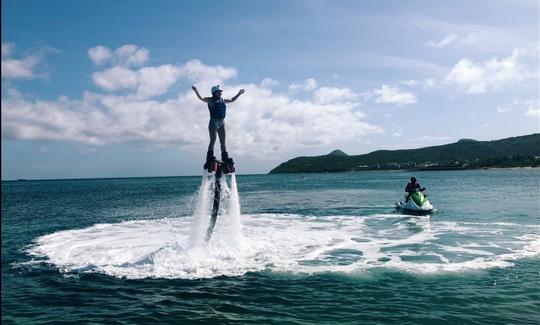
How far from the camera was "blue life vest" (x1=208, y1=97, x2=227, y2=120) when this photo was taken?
16.9 metres

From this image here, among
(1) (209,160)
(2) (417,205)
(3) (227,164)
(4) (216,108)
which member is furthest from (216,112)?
(2) (417,205)

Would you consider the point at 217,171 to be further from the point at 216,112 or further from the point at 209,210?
the point at 209,210

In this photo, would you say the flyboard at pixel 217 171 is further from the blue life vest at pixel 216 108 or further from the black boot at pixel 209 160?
the blue life vest at pixel 216 108

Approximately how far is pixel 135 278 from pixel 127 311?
3.54 metres

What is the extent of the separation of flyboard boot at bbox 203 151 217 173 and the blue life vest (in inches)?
64.8

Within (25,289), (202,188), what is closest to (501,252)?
(202,188)

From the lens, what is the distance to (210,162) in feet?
57.3

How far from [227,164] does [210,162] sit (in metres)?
0.92

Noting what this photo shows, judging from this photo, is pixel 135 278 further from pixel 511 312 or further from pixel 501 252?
pixel 501 252

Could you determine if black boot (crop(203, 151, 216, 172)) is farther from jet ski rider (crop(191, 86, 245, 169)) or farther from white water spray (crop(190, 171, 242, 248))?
white water spray (crop(190, 171, 242, 248))

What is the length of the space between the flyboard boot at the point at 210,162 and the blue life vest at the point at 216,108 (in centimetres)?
165

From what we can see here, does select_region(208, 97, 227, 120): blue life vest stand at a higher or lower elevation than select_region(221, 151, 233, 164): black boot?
higher

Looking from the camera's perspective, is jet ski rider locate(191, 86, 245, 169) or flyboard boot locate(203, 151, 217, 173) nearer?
jet ski rider locate(191, 86, 245, 169)

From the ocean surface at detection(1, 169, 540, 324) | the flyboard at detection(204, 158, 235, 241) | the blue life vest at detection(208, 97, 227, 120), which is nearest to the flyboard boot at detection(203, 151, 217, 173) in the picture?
the flyboard at detection(204, 158, 235, 241)
